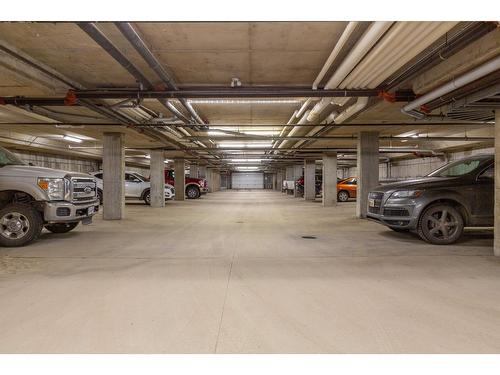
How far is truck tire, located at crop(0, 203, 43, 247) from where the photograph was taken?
5.44 metres

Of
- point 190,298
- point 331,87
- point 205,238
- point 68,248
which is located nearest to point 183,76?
point 331,87

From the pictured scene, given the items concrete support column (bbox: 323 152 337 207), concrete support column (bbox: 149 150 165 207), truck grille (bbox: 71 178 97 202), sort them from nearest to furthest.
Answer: truck grille (bbox: 71 178 97 202) → concrete support column (bbox: 149 150 165 207) → concrete support column (bbox: 323 152 337 207)

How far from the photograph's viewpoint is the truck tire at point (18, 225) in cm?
544

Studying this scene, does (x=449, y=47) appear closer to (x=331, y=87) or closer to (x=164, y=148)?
(x=331, y=87)

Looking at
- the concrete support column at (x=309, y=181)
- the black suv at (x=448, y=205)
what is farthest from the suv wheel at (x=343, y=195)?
the black suv at (x=448, y=205)

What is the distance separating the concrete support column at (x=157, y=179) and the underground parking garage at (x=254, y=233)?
270 inches

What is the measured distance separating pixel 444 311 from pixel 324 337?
126 centimetres

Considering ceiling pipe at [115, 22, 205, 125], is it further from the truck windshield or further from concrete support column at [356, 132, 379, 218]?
concrete support column at [356, 132, 379, 218]

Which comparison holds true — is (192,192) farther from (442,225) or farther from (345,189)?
(442,225)

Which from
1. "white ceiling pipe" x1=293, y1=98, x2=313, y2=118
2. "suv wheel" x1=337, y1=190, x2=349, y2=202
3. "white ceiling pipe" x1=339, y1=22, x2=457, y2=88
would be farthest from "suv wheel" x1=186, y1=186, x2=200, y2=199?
"white ceiling pipe" x1=339, y1=22, x2=457, y2=88

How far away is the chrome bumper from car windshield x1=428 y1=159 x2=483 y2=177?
24.3 feet

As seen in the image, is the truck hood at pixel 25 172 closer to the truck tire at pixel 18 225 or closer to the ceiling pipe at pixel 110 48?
the truck tire at pixel 18 225

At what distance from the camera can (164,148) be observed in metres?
15.5

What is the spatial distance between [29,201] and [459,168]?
8.46m
